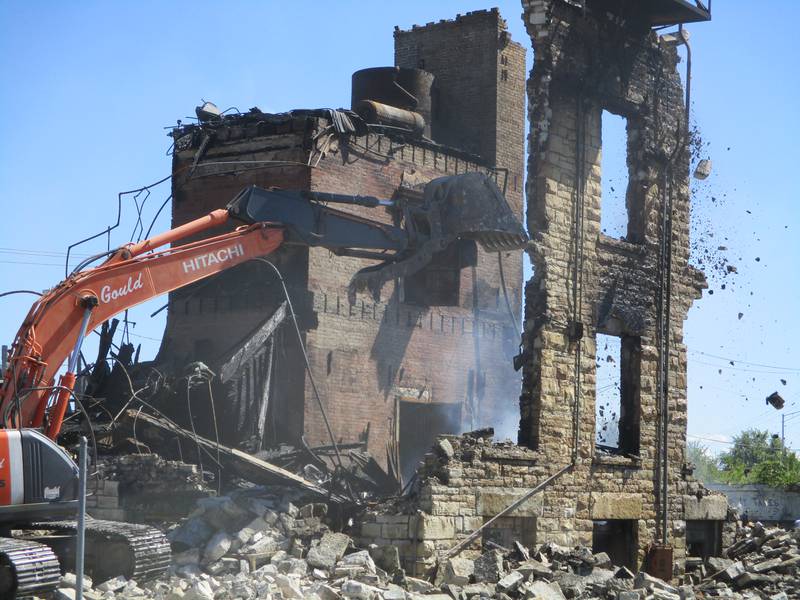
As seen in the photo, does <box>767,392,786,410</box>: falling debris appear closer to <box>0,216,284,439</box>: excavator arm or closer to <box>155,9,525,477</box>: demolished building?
<box>155,9,525,477</box>: demolished building

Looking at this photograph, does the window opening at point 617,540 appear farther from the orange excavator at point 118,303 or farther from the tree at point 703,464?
the tree at point 703,464

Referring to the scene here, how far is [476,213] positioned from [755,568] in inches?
264

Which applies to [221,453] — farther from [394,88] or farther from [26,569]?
[394,88]

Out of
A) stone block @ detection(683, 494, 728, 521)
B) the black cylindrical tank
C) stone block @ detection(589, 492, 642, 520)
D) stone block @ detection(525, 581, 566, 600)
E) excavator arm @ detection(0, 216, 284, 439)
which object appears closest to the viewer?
excavator arm @ detection(0, 216, 284, 439)

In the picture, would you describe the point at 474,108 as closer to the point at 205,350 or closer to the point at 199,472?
the point at 205,350

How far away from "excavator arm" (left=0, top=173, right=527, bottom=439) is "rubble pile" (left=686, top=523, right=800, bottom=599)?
18.7 ft

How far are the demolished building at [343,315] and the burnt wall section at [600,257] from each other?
389 cm

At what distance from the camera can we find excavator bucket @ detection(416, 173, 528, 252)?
1612cm

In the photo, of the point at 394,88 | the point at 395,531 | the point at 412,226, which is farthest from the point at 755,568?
the point at 394,88

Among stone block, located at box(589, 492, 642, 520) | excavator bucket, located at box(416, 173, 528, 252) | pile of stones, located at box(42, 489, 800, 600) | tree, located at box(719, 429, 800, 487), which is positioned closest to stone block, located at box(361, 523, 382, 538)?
pile of stones, located at box(42, 489, 800, 600)

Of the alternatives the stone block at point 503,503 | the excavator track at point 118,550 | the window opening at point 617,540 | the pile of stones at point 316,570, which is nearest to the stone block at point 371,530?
the pile of stones at point 316,570

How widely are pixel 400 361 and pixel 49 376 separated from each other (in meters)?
13.0

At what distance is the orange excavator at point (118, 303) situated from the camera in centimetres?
1125

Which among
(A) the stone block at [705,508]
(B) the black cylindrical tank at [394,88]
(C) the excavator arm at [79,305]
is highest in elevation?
(B) the black cylindrical tank at [394,88]
